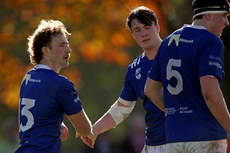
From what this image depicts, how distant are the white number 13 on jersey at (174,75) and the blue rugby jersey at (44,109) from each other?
50.4 inches

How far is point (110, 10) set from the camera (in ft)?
45.1

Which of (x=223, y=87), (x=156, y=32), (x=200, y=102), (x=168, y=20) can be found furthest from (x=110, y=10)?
(x=200, y=102)

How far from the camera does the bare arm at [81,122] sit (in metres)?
5.66

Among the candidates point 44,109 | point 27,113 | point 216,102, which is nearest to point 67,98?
point 44,109

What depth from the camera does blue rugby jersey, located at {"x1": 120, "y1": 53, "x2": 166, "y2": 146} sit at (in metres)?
6.03

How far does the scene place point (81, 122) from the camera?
18.8ft

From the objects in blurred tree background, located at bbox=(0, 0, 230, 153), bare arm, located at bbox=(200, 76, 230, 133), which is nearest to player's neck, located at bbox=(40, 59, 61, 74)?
bare arm, located at bbox=(200, 76, 230, 133)

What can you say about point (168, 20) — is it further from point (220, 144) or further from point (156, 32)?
point (220, 144)

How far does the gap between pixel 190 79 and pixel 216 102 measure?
35 cm

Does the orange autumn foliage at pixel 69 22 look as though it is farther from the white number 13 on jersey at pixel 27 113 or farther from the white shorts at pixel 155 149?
the white number 13 on jersey at pixel 27 113

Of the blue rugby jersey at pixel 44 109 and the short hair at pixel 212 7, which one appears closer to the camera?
the short hair at pixel 212 7

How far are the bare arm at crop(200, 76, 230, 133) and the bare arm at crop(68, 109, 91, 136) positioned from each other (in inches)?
70.2

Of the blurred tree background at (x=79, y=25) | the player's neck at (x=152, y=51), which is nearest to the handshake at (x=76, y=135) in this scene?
the player's neck at (x=152, y=51)

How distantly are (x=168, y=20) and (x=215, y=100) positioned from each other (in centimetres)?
637
